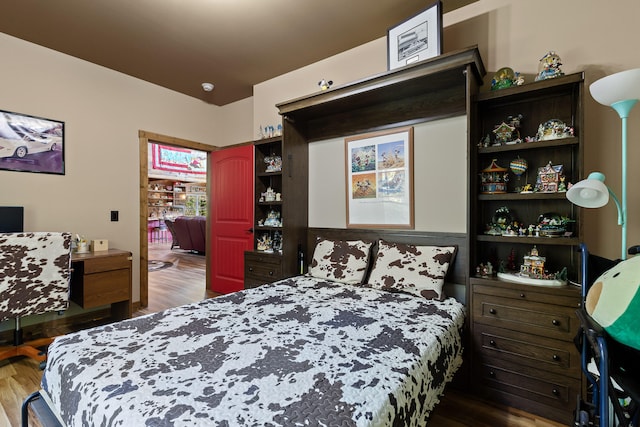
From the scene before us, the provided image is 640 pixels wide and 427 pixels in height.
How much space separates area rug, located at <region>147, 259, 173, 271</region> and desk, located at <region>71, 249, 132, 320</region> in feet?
9.87

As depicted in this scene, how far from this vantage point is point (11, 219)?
258 cm

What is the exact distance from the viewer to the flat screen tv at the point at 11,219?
2532mm

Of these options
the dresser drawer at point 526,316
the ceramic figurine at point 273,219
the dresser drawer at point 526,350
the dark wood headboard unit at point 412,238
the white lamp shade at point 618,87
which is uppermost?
the white lamp shade at point 618,87

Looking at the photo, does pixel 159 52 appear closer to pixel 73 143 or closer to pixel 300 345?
pixel 73 143

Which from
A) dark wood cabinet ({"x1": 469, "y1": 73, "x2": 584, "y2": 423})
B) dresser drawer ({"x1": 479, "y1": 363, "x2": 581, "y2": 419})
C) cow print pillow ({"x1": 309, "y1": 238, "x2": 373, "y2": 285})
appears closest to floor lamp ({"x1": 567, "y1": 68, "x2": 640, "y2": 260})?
dark wood cabinet ({"x1": 469, "y1": 73, "x2": 584, "y2": 423})

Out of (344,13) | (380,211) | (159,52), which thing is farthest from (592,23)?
(159,52)

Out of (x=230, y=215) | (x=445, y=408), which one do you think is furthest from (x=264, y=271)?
(x=445, y=408)

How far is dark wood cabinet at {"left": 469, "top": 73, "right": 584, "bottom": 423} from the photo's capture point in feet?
5.37

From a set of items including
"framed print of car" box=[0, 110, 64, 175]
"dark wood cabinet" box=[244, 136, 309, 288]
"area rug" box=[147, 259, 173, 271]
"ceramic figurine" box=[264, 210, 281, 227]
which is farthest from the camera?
"area rug" box=[147, 259, 173, 271]

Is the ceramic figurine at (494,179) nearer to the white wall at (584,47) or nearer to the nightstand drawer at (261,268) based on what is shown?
the white wall at (584,47)

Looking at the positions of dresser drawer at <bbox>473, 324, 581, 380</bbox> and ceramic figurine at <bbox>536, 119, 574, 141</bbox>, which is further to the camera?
ceramic figurine at <bbox>536, 119, 574, 141</bbox>

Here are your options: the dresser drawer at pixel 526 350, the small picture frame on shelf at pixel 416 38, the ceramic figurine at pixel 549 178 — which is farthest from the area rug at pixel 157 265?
the ceramic figurine at pixel 549 178

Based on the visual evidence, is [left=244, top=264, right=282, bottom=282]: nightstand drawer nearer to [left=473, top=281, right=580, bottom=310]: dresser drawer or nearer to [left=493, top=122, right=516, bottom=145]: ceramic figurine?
[left=473, top=281, right=580, bottom=310]: dresser drawer

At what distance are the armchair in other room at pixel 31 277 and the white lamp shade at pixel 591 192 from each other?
11.2ft
